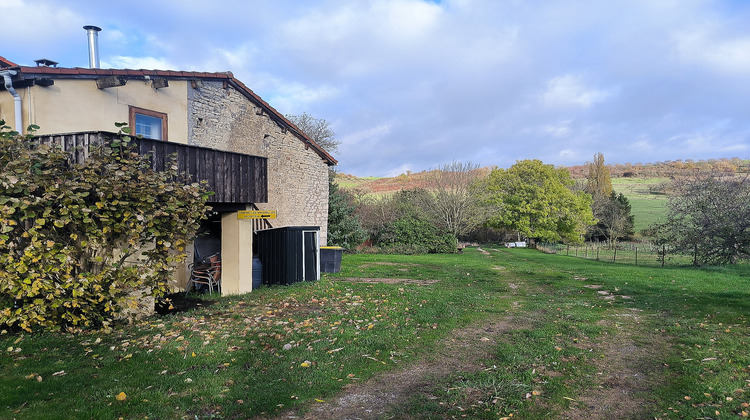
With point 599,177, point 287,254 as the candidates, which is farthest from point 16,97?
point 599,177

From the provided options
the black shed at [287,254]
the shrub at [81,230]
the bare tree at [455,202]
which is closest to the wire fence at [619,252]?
the bare tree at [455,202]

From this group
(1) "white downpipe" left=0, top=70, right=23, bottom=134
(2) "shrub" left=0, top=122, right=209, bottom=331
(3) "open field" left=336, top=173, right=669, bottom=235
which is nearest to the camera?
(2) "shrub" left=0, top=122, right=209, bottom=331

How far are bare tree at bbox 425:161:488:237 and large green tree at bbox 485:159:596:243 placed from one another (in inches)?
189

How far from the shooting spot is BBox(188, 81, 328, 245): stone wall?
13.2 m

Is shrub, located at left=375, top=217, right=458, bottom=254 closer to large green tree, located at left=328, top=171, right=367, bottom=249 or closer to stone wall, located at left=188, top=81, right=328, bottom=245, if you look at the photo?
large green tree, located at left=328, top=171, right=367, bottom=249

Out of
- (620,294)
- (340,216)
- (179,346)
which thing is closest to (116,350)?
(179,346)

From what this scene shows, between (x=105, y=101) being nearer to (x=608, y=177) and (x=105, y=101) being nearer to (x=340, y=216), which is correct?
(x=340, y=216)

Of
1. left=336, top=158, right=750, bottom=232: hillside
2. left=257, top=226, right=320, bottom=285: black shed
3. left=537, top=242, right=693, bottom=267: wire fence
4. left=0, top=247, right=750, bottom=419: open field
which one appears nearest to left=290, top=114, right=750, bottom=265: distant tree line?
left=537, top=242, right=693, bottom=267: wire fence

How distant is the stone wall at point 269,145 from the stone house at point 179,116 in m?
0.04

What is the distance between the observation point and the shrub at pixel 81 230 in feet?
19.6

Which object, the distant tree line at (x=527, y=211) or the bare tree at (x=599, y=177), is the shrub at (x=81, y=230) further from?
the bare tree at (x=599, y=177)

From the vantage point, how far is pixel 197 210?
7629 mm

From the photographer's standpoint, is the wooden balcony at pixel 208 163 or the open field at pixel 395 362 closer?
the open field at pixel 395 362

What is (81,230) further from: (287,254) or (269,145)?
(269,145)
